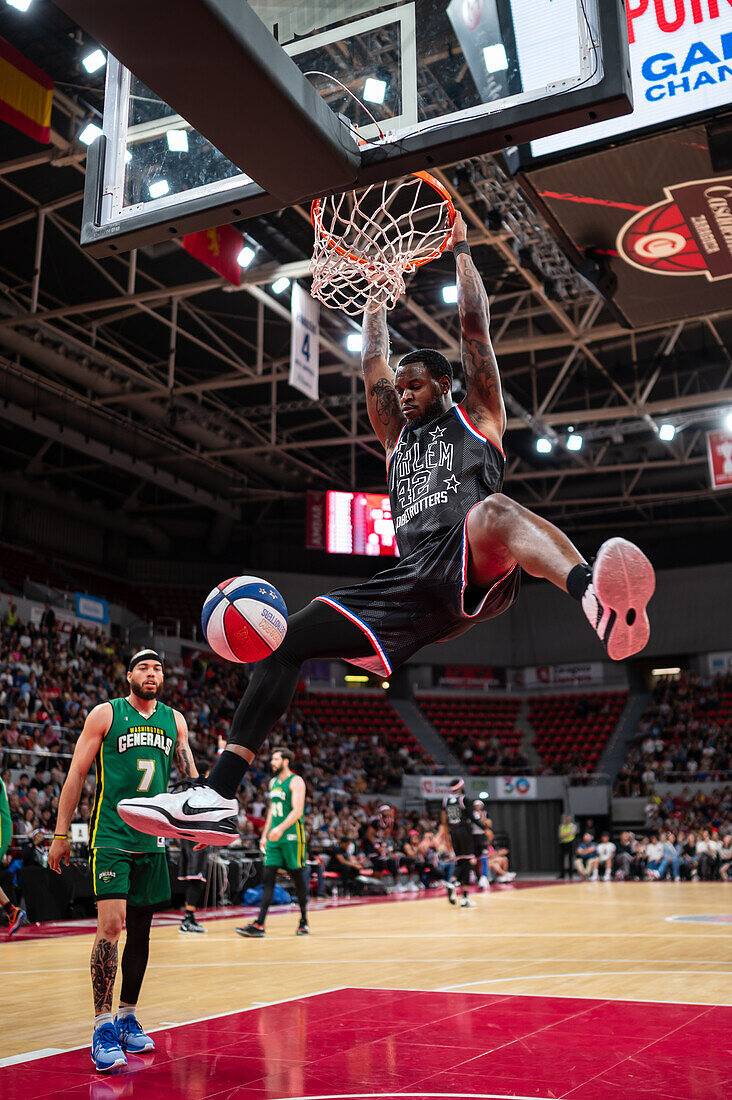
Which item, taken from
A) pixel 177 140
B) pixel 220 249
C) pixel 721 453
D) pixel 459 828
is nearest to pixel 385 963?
pixel 177 140

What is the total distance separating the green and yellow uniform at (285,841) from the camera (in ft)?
34.6

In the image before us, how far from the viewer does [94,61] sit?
39.0 feet

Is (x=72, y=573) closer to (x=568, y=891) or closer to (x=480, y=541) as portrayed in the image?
(x=568, y=891)

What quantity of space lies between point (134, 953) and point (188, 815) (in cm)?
229

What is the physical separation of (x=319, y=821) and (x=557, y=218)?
15.4 metres

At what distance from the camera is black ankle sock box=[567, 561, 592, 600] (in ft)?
9.99

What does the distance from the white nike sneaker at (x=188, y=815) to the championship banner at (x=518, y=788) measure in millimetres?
26111

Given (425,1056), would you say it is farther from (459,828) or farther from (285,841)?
(459,828)

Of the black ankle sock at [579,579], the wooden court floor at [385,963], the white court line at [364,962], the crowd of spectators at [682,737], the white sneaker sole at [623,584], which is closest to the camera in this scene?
the white sneaker sole at [623,584]

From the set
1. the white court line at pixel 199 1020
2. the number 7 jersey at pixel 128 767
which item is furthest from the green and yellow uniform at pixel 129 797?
the white court line at pixel 199 1020

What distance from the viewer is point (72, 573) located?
27.1 m

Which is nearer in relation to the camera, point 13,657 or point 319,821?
point 13,657

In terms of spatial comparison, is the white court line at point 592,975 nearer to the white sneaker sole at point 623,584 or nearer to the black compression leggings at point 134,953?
the black compression leggings at point 134,953

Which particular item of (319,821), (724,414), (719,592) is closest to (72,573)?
(319,821)
